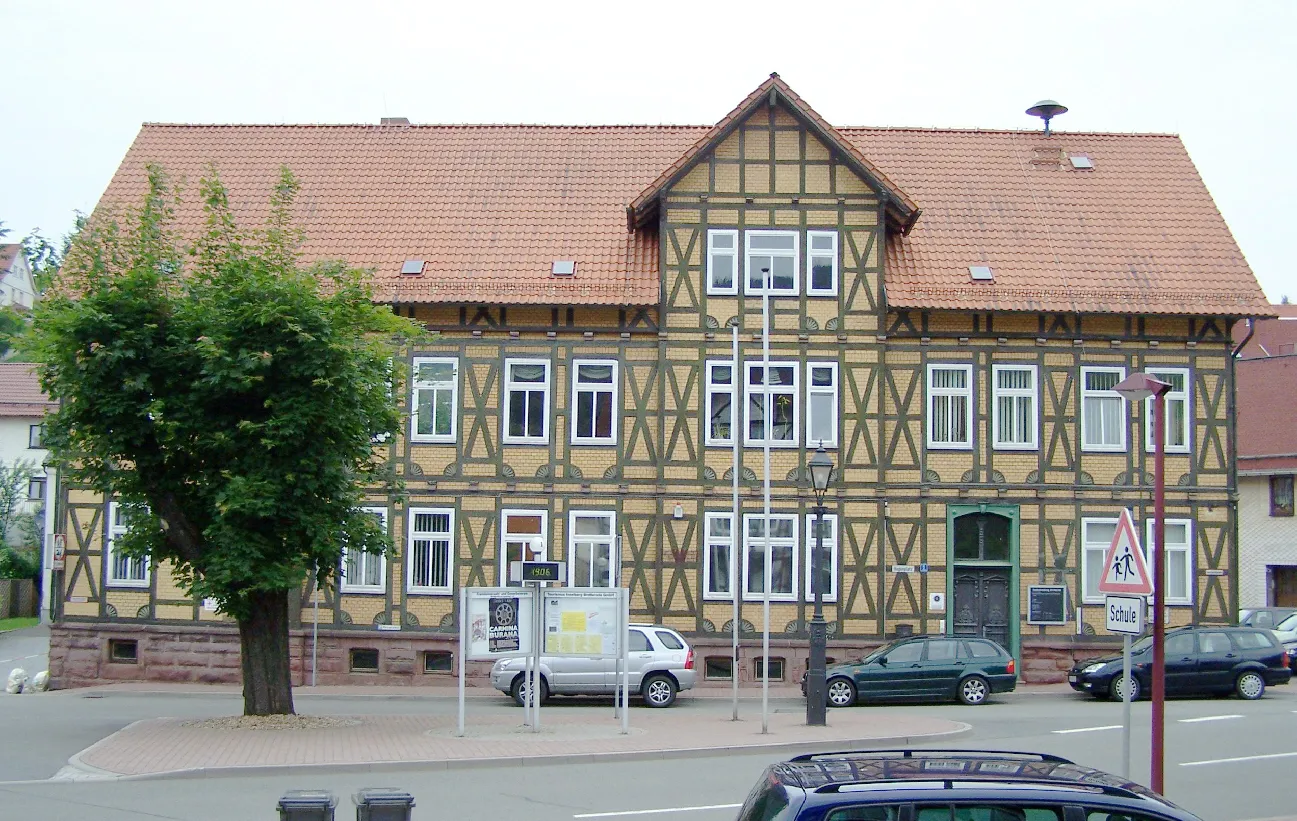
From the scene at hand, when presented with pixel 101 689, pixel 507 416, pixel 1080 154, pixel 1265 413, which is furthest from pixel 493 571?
pixel 1265 413

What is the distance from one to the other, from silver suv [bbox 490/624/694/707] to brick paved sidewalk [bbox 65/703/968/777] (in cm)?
235

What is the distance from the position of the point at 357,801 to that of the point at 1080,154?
3004 centimetres

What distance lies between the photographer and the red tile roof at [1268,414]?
48938 millimetres

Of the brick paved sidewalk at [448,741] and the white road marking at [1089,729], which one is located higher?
the brick paved sidewalk at [448,741]

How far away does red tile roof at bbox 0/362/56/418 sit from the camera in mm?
63062

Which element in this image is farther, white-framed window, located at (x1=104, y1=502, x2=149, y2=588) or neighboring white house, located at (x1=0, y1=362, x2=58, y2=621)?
neighboring white house, located at (x1=0, y1=362, x2=58, y2=621)

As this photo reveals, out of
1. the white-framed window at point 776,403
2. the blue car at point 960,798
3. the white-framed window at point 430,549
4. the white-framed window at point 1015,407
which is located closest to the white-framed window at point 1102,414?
the white-framed window at point 1015,407

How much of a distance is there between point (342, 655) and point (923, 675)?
40.3 feet

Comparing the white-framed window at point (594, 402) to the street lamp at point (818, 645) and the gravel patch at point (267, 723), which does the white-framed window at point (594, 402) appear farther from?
the gravel patch at point (267, 723)

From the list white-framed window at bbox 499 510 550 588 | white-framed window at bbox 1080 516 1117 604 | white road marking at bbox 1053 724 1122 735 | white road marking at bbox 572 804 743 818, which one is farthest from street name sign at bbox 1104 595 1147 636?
white-framed window at bbox 499 510 550 588

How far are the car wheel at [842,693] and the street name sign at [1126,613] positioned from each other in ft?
47.9

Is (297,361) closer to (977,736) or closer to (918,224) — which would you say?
(977,736)

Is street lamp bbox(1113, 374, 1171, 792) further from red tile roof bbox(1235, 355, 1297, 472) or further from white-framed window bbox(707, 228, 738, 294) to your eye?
red tile roof bbox(1235, 355, 1297, 472)

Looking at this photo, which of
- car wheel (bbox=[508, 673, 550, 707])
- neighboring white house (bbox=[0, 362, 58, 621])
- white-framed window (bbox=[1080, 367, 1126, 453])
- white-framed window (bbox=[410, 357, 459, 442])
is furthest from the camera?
neighboring white house (bbox=[0, 362, 58, 621])
